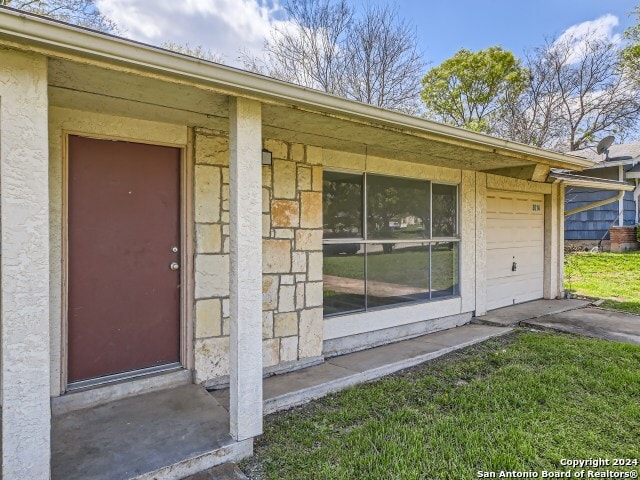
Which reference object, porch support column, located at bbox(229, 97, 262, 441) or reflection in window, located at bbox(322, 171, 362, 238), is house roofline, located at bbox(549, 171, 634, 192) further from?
porch support column, located at bbox(229, 97, 262, 441)

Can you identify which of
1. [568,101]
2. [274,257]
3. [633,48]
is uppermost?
[633,48]

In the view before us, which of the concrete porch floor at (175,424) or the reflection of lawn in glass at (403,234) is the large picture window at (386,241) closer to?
the reflection of lawn in glass at (403,234)

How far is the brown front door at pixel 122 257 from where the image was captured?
298cm

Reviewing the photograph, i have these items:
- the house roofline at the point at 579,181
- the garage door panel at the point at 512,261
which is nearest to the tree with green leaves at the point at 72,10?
the garage door panel at the point at 512,261

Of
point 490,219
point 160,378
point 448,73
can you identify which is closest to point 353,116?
point 160,378

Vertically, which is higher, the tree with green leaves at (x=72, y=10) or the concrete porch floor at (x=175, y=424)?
the tree with green leaves at (x=72, y=10)

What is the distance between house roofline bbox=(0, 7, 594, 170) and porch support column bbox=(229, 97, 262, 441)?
184mm

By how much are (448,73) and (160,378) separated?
1889 centimetres

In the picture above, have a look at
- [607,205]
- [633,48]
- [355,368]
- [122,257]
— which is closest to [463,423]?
[355,368]

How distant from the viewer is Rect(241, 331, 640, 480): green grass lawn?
2.41m

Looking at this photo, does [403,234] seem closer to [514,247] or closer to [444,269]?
[444,269]

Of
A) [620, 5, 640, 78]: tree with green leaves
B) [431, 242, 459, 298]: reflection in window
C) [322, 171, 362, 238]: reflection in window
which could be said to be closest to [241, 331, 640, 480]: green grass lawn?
[431, 242, 459, 298]: reflection in window

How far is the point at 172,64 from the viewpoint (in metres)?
2.14

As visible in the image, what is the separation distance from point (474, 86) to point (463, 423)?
19.0 meters
